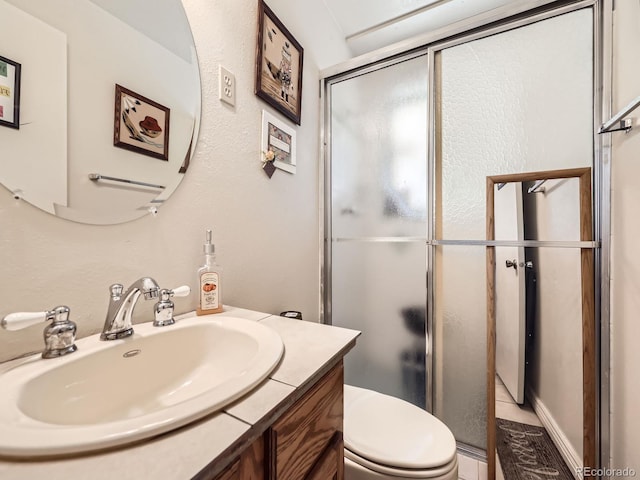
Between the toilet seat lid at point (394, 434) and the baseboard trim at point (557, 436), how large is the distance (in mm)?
513

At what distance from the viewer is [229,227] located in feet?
3.28

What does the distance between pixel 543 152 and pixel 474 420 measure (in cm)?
123

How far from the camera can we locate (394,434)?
0.92 m

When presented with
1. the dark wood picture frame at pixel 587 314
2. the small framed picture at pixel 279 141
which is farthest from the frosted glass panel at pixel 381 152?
the dark wood picture frame at pixel 587 314

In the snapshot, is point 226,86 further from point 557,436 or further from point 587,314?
point 557,436

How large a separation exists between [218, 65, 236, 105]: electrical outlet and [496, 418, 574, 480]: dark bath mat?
1715 millimetres

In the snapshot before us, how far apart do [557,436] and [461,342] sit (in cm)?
48

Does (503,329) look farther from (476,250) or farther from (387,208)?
(387,208)

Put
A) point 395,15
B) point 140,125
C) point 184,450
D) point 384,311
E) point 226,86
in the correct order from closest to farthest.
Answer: point 184,450 → point 140,125 → point 226,86 → point 384,311 → point 395,15

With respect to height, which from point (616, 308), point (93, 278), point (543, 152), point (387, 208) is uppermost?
point (543, 152)

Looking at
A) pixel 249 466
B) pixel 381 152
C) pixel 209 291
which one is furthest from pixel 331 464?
pixel 381 152

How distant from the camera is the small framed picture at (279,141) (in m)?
1.17

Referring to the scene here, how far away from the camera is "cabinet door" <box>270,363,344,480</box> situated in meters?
0.42

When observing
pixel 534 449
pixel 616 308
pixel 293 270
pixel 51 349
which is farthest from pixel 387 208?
pixel 51 349
